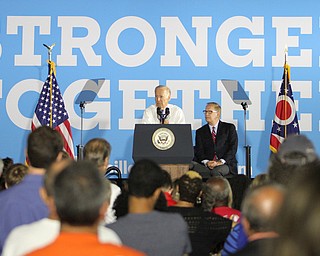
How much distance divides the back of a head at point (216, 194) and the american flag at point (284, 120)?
469 cm

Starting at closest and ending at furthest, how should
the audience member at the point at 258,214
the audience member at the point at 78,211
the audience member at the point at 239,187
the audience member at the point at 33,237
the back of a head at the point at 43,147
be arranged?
the audience member at the point at 78,211, the audience member at the point at 258,214, the audience member at the point at 33,237, the back of a head at the point at 43,147, the audience member at the point at 239,187

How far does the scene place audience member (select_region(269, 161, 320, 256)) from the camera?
879 millimetres

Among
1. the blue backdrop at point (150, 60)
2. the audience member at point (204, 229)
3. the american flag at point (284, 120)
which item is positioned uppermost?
the blue backdrop at point (150, 60)

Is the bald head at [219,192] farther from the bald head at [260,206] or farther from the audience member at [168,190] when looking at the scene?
the bald head at [260,206]

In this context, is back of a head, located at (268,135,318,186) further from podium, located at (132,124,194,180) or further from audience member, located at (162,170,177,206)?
podium, located at (132,124,194,180)

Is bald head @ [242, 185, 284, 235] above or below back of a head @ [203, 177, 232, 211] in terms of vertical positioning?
above

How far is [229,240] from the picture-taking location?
2.50 meters

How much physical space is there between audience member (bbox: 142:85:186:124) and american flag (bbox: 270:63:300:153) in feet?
5.27

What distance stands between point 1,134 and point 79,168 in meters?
7.50

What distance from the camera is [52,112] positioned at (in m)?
8.10

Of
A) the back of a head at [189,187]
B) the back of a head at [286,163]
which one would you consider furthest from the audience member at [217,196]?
the back of a head at [286,163]

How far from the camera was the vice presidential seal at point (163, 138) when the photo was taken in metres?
6.26

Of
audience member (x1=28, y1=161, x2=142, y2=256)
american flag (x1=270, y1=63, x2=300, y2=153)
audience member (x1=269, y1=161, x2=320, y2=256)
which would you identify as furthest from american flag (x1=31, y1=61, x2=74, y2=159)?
audience member (x1=269, y1=161, x2=320, y2=256)

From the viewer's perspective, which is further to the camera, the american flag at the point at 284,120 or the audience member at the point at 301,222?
the american flag at the point at 284,120
